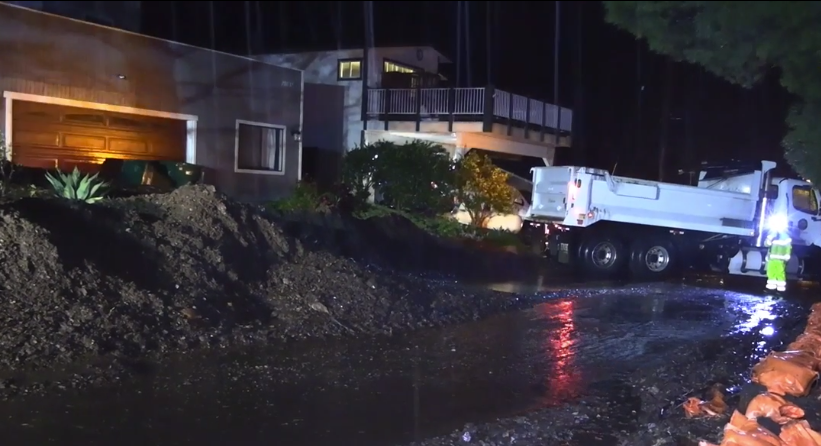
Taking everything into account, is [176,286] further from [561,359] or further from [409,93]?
[409,93]

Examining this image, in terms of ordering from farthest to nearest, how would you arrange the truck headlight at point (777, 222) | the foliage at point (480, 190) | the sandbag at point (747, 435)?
the foliage at point (480, 190)
the truck headlight at point (777, 222)
the sandbag at point (747, 435)

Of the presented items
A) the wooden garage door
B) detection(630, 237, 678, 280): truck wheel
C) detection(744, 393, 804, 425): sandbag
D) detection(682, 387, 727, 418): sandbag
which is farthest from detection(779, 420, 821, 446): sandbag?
the wooden garage door

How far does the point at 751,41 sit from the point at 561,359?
13.4 feet

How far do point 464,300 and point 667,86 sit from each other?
81.1 feet

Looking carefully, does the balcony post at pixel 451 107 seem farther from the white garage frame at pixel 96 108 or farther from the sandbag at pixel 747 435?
the sandbag at pixel 747 435

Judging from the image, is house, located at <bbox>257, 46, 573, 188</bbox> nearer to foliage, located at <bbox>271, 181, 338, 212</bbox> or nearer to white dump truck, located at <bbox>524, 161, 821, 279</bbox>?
white dump truck, located at <bbox>524, 161, 821, 279</bbox>

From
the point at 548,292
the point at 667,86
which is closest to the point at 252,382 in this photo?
the point at 548,292

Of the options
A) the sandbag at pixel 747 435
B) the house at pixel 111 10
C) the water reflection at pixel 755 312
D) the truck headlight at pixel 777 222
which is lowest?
the water reflection at pixel 755 312

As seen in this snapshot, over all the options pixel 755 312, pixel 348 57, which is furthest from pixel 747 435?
pixel 348 57

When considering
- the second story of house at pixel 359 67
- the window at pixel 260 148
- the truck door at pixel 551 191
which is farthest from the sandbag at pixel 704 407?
the second story of house at pixel 359 67

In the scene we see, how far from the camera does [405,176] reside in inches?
783

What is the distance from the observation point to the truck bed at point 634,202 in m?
18.4

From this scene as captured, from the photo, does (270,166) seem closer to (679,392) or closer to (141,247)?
(141,247)

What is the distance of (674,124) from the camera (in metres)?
34.7
